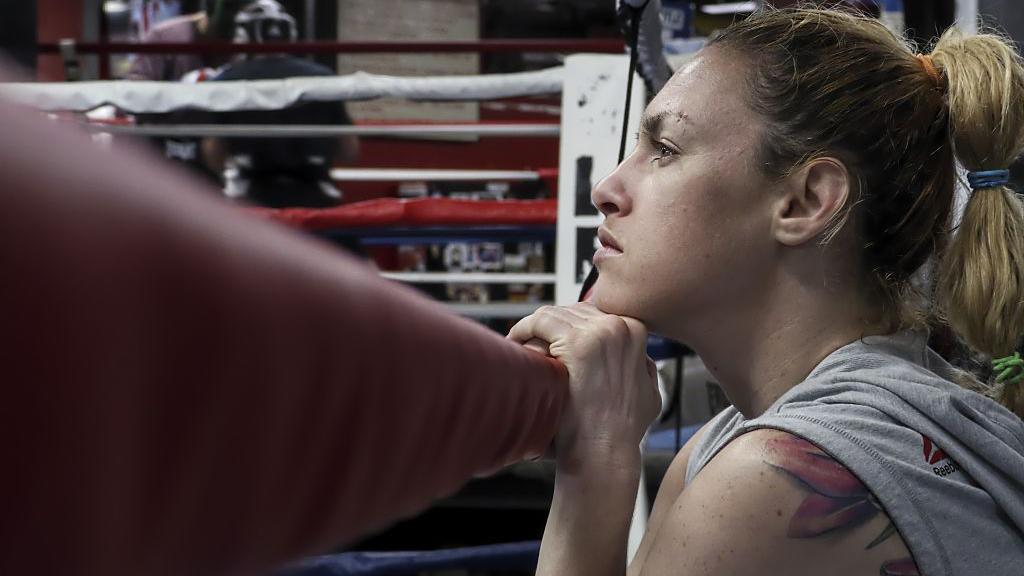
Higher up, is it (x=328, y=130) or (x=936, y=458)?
(x=328, y=130)

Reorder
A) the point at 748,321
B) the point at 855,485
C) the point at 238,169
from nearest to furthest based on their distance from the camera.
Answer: the point at 855,485
the point at 748,321
the point at 238,169

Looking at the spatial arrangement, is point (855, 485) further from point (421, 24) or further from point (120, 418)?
point (421, 24)

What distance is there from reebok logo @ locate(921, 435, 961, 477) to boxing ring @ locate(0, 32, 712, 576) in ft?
1.68

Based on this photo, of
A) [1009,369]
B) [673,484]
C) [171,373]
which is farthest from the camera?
[673,484]

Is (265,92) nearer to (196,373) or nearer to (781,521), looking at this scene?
(781,521)

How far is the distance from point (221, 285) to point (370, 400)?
9 centimetres

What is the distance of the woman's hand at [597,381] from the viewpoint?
2.45 feet

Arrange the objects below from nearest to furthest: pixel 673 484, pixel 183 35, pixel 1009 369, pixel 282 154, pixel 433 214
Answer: pixel 1009 369
pixel 673 484
pixel 433 214
pixel 282 154
pixel 183 35

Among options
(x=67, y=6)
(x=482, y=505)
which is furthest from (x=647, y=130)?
(x=67, y=6)

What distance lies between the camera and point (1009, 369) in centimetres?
102

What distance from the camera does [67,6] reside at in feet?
17.2

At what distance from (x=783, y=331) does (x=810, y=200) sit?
126 millimetres

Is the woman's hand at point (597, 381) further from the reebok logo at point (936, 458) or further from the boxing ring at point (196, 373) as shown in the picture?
the boxing ring at point (196, 373)

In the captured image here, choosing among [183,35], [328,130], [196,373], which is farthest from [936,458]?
[183,35]
